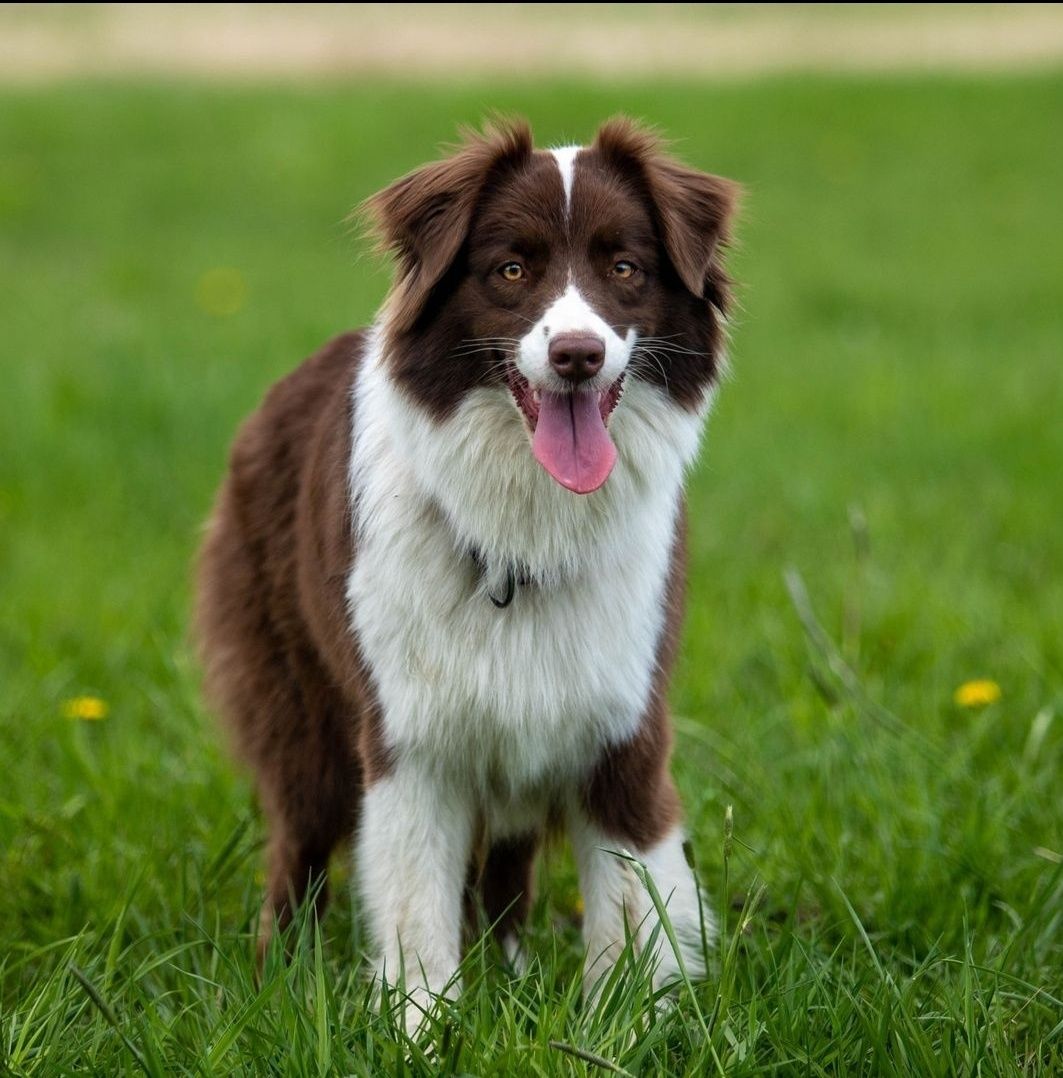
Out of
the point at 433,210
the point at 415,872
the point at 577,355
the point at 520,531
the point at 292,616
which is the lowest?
the point at 415,872

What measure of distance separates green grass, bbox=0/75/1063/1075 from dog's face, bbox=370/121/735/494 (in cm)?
27

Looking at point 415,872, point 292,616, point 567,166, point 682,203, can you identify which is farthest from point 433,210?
point 415,872

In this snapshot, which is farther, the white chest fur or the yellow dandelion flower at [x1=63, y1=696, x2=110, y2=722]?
the yellow dandelion flower at [x1=63, y1=696, x2=110, y2=722]

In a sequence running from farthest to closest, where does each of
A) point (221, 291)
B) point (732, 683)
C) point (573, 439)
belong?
1. point (221, 291)
2. point (732, 683)
3. point (573, 439)

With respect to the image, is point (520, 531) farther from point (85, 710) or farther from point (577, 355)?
point (85, 710)

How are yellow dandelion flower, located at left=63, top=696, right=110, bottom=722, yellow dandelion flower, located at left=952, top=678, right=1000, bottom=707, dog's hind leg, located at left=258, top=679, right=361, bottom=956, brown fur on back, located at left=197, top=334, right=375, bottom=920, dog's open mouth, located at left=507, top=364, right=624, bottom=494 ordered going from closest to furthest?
dog's open mouth, located at left=507, top=364, right=624, bottom=494 → brown fur on back, located at left=197, top=334, right=375, bottom=920 → dog's hind leg, located at left=258, top=679, right=361, bottom=956 → yellow dandelion flower, located at left=63, top=696, right=110, bottom=722 → yellow dandelion flower, located at left=952, top=678, right=1000, bottom=707

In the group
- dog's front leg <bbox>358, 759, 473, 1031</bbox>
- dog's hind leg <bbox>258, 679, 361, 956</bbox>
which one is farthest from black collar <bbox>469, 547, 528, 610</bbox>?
dog's hind leg <bbox>258, 679, 361, 956</bbox>

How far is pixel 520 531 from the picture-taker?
129 inches

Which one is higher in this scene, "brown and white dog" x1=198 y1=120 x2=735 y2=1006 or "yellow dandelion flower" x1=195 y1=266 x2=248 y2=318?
"brown and white dog" x1=198 y1=120 x2=735 y2=1006

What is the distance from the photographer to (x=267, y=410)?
4.07 metres

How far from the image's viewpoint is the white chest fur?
3223mm

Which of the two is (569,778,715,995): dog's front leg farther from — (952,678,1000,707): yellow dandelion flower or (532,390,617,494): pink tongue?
(952,678,1000,707): yellow dandelion flower

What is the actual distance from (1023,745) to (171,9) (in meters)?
21.1

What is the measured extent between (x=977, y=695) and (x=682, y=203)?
2.06 metres
